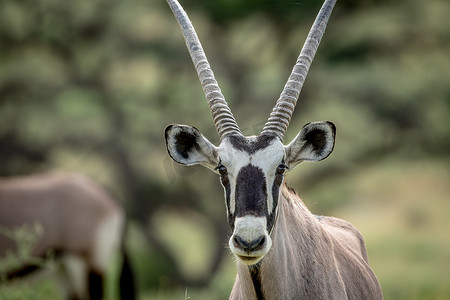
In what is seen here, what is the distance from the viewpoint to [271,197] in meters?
5.20

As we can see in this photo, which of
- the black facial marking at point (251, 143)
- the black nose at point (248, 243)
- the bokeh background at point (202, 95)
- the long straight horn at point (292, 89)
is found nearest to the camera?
the black nose at point (248, 243)

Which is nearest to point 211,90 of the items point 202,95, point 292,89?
point 292,89

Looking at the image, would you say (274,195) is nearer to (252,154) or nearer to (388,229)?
(252,154)

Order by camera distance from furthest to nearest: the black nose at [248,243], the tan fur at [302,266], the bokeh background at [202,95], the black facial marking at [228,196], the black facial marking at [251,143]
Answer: the bokeh background at [202,95] → the tan fur at [302,266] → the black facial marking at [251,143] → the black facial marking at [228,196] → the black nose at [248,243]

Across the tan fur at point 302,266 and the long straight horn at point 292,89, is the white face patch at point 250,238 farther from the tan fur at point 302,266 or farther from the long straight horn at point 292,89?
the long straight horn at point 292,89

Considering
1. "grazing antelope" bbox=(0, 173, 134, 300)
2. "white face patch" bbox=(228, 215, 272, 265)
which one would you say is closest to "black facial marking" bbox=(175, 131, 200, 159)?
"white face patch" bbox=(228, 215, 272, 265)

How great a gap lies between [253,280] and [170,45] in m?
16.6

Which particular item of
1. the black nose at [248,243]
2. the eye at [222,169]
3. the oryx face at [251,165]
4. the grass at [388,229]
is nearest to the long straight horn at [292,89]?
the oryx face at [251,165]

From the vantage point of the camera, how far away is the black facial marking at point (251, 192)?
5027mm

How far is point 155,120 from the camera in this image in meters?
22.0

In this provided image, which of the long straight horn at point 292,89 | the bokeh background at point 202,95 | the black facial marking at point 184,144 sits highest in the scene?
the bokeh background at point 202,95

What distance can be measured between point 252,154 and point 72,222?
6.84 metres

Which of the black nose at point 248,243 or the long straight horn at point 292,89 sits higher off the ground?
the long straight horn at point 292,89

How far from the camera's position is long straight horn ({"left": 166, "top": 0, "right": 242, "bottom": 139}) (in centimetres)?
556
